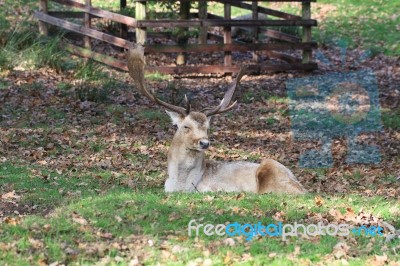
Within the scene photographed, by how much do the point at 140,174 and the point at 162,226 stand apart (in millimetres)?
4057

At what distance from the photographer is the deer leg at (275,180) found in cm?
1066

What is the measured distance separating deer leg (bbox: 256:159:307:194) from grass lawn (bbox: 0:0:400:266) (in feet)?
1.40

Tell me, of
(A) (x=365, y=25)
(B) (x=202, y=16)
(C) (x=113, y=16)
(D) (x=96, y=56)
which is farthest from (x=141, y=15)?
(A) (x=365, y=25)

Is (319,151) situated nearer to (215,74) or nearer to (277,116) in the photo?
(277,116)

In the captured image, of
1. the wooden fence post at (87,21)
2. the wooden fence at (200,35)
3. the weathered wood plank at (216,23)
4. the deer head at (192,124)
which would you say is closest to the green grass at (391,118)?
the wooden fence at (200,35)

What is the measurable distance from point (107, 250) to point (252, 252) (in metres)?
1.31

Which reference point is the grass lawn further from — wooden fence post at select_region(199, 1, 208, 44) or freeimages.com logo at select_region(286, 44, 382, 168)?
wooden fence post at select_region(199, 1, 208, 44)

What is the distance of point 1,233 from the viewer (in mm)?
8297

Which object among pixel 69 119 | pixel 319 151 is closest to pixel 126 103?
pixel 69 119

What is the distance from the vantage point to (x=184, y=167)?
35.9 feet

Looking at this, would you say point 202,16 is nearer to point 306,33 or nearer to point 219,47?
point 219,47

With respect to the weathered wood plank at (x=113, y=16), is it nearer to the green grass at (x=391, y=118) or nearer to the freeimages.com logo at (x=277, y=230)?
the green grass at (x=391, y=118)

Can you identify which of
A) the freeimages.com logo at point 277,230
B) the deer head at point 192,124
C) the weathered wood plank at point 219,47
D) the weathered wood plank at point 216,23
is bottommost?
the freeimages.com logo at point 277,230

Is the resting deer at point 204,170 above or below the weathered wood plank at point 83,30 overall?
below
